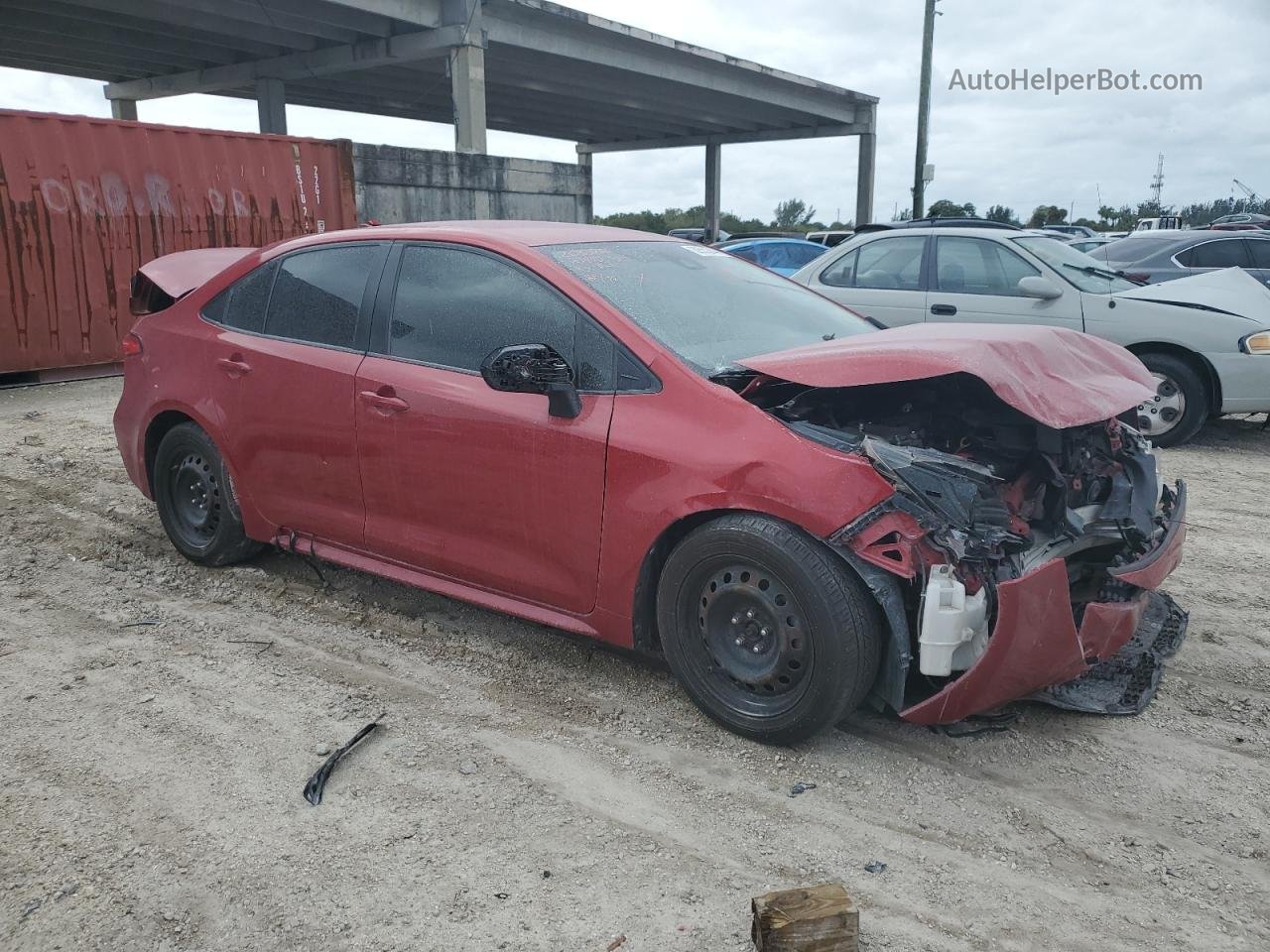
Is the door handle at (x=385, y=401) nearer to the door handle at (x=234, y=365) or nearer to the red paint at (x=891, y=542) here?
the door handle at (x=234, y=365)

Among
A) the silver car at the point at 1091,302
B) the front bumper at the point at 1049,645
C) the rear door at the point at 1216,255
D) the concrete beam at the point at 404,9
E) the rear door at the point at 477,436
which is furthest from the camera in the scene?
the concrete beam at the point at 404,9

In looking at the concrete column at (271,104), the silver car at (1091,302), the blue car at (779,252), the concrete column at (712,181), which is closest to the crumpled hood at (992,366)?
the silver car at (1091,302)

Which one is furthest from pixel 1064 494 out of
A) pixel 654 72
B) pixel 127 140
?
pixel 654 72

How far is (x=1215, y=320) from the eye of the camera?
24.5 feet

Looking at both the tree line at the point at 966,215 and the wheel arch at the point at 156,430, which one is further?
the tree line at the point at 966,215

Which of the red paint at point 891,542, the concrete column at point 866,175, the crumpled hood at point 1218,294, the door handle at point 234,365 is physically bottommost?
the red paint at point 891,542

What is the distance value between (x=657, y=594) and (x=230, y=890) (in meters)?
1.49

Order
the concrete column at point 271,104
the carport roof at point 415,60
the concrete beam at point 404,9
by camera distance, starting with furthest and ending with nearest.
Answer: the concrete column at point 271,104 < the carport roof at point 415,60 < the concrete beam at point 404,9

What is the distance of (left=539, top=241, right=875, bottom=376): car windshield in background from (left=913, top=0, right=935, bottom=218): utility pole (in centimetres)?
2185

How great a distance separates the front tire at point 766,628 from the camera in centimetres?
A: 293

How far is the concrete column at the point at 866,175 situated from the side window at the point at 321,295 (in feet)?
109

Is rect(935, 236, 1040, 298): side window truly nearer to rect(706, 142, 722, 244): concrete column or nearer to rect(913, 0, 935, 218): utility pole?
rect(913, 0, 935, 218): utility pole

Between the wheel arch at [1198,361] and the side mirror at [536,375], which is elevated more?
the side mirror at [536,375]

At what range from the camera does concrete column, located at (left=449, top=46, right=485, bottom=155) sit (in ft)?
67.6
